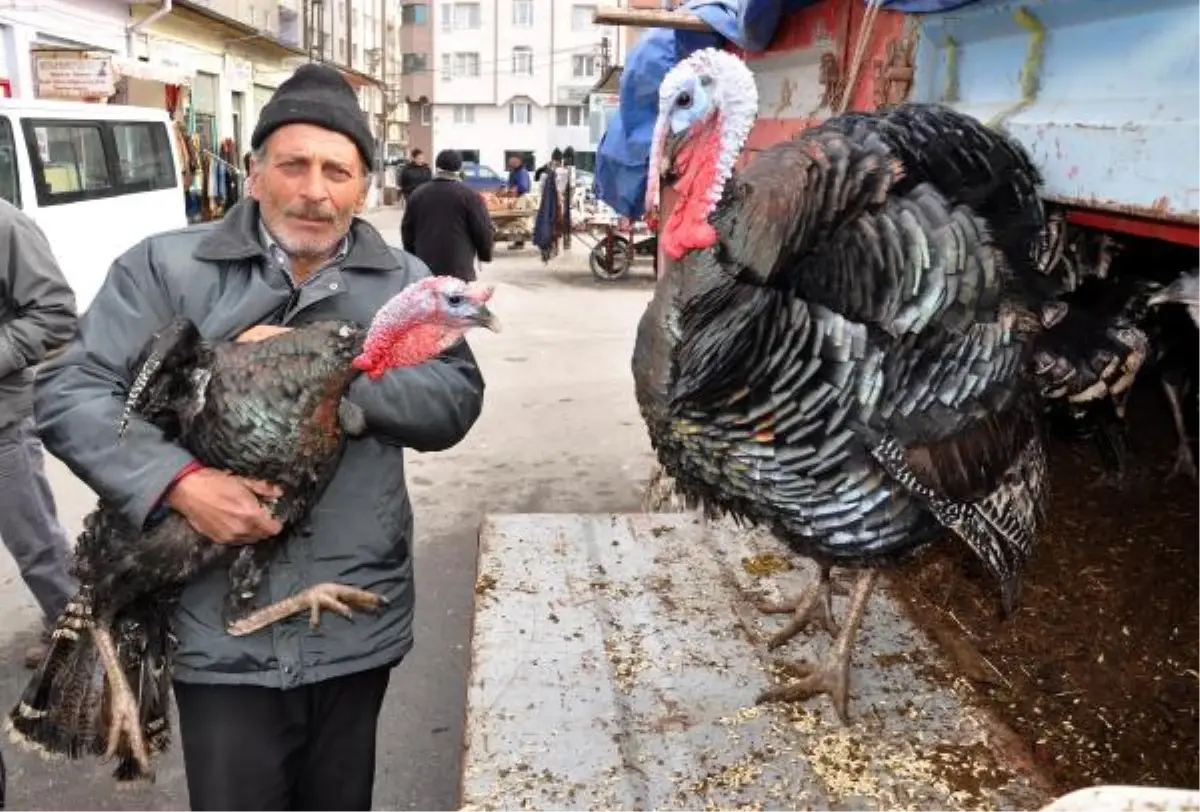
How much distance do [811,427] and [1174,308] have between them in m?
1.25

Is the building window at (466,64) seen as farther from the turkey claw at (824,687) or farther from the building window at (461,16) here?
the turkey claw at (824,687)

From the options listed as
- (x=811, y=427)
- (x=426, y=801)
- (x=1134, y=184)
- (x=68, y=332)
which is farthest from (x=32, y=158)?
(x=1134, y=184)

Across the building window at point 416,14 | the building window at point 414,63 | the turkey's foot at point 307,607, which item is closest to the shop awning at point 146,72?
the turkey's foot at point 307,607

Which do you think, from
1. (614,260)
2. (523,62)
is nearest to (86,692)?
(614,260)

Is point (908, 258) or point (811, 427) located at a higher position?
point (908, 258)

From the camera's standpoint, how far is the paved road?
347 cm

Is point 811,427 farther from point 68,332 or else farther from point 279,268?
point 68,332

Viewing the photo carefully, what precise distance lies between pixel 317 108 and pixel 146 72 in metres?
17.0

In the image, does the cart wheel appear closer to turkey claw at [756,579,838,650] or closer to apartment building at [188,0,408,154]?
apartment building at [188,0,408,154]

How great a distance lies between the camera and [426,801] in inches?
135

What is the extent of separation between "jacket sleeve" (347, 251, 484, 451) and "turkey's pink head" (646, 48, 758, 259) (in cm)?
58

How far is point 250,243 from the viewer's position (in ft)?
7.04

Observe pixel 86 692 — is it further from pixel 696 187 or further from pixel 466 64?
pixel 466 64

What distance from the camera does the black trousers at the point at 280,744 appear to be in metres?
2.19
